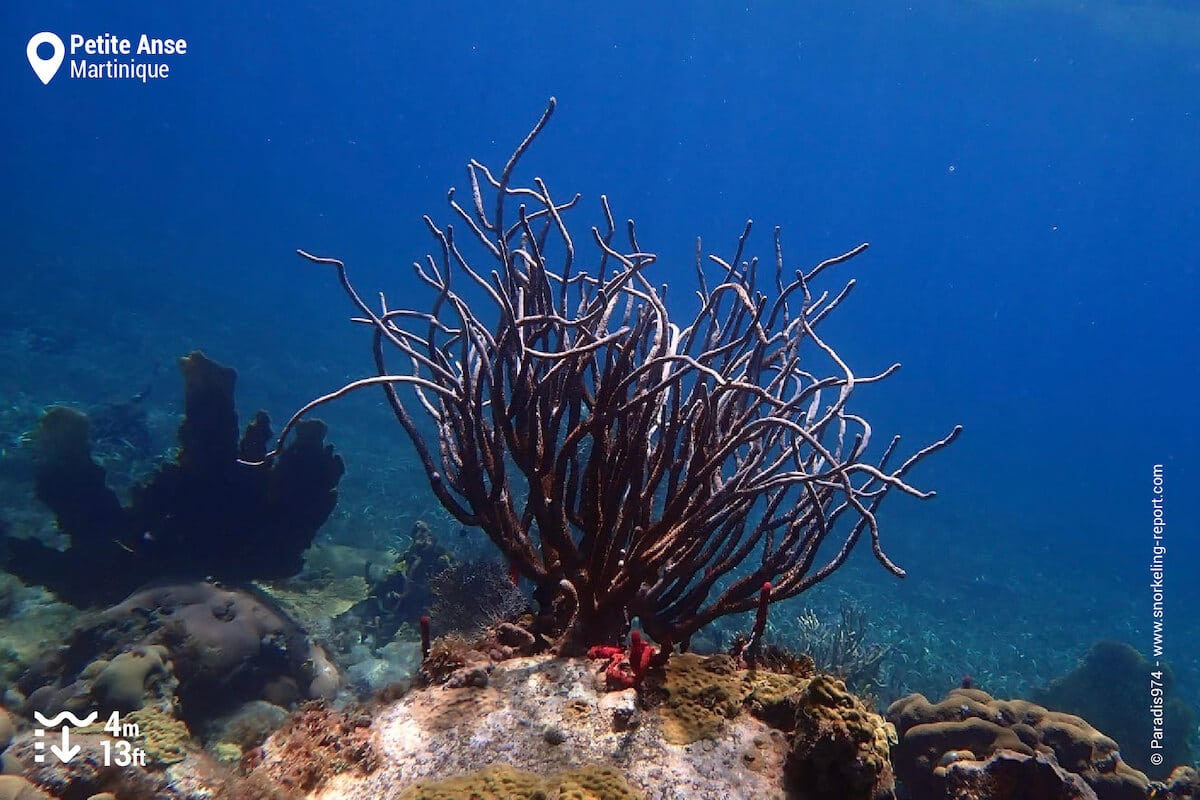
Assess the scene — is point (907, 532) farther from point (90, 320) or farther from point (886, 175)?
point (886, 175)

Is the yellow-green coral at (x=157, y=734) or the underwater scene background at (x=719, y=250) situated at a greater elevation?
the underwater scene background at (x=719, y=250)

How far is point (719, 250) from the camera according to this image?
11556 cm

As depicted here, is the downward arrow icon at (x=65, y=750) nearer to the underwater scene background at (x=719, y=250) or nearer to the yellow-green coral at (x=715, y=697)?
the underwater scene background at (x=719, y=250)

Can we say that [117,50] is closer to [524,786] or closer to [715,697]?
[524,786]

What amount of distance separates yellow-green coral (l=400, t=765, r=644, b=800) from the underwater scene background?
1.32 metres

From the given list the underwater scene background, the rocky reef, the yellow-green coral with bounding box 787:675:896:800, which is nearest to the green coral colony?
the yellow-green coral with bounding box 787:675:896:800

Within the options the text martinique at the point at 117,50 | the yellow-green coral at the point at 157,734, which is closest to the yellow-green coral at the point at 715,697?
the yellow-green coral at the point at 157,734

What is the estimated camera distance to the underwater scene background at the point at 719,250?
12055 mm

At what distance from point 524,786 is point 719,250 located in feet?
390

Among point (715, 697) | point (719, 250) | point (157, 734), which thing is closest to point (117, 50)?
point (157, 734)

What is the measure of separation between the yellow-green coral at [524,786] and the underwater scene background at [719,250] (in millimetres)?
1317

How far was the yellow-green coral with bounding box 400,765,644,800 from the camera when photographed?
2162 mm

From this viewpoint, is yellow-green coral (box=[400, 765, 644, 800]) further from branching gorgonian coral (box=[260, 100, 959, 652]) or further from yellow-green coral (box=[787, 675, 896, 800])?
branching gorgonian coral (box=[260, 100, 959, 652])

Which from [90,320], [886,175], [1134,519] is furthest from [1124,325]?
[90,320]
